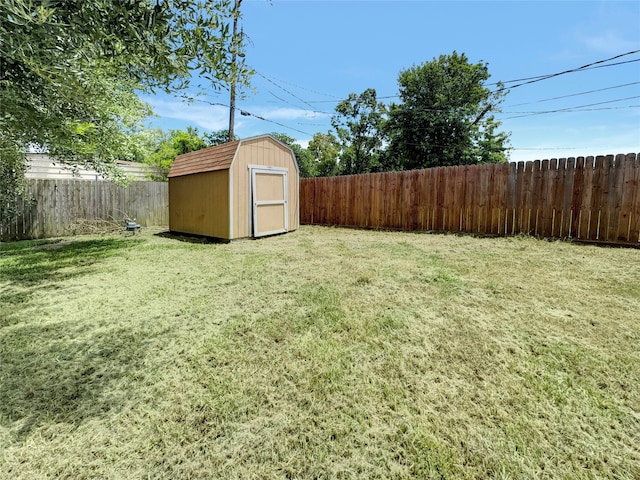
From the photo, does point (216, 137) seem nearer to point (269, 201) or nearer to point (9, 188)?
point (9, 188)

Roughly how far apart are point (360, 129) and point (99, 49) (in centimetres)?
2082

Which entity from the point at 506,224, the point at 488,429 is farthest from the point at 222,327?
the point at 506,224

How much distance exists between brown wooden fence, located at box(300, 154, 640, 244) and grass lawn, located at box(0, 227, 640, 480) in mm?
2438

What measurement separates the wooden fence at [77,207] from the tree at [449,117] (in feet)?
47.5

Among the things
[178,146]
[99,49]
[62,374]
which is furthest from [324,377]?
[178,146]

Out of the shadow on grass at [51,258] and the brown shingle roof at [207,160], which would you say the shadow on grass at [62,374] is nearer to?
the shadow on grass at [51,258]

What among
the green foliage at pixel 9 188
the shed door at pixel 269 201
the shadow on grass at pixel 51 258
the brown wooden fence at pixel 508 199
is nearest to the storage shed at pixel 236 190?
the shed door at pixel 269 201

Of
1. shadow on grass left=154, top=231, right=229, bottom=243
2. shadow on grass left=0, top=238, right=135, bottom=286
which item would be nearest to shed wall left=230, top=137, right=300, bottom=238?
shadow on grass left=154, top=231, right=229, bottom=243

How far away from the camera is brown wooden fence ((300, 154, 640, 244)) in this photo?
17.8 feet

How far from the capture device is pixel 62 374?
1866 mm

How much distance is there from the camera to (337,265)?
14.6 feet

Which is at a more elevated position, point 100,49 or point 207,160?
point 207,160

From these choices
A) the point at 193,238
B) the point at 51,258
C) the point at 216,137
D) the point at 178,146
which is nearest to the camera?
the point at 51,258

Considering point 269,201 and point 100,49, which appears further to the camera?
point 269,201
